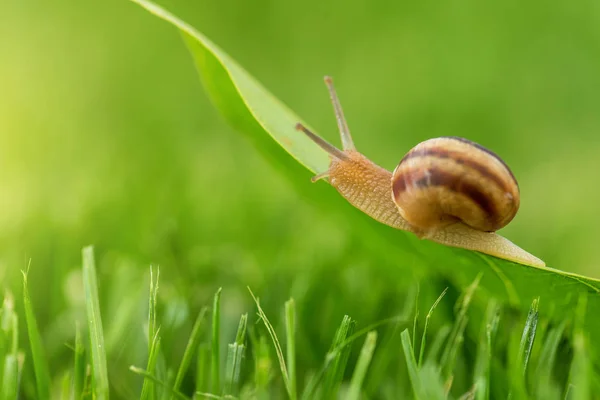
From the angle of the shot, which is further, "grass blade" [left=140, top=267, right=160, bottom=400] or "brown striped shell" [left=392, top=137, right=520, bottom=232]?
"brown striped shell" [left=392, top=137, right=520, bottom=232]

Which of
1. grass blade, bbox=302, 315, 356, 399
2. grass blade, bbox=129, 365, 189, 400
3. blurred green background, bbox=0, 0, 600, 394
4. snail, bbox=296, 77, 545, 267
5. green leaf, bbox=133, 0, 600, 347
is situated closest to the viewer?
grass blade, bbox=129, 365, 189, 400

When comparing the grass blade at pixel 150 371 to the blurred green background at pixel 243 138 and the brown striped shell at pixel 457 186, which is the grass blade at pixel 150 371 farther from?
the brown striped shell at pixel 457 186

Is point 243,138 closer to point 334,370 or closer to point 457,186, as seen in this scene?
point 457,186

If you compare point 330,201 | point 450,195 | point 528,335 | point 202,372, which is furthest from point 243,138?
point 528,335

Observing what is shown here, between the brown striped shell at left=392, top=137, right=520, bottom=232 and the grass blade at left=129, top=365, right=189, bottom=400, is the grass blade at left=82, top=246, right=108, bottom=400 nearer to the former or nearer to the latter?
the grass blade at left=129, top=365, right=189, bottom=400

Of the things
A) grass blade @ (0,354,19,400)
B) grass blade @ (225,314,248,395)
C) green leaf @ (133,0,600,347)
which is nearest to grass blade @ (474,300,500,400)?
green leaf @ (133,0,600,347)

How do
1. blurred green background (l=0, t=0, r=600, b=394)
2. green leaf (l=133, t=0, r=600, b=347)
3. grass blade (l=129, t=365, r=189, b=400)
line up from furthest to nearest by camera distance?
blurred green background (l=0, t=0, r=600, b=394), green leaf (l=133, t=0, r=600, b=347), grass blade (l=129, t=365, r=189, b=400)

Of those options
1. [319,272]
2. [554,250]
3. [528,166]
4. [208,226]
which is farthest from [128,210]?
[528,166]

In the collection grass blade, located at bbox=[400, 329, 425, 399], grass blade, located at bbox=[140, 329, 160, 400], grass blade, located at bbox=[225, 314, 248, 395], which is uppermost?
grass blade, located at bbox=[400, 329, 425, 399]
